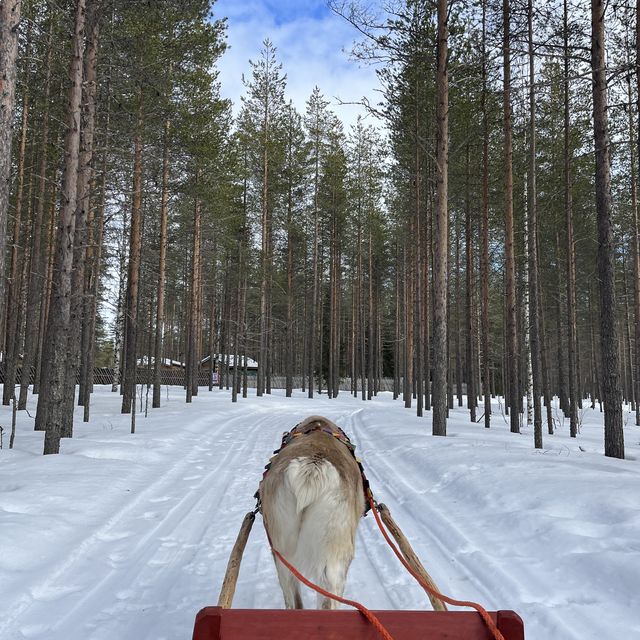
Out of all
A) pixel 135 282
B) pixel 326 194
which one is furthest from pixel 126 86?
pixel 326 194

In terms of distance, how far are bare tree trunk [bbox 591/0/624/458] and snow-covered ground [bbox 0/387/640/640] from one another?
1173 mm

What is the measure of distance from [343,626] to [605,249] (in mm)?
9038

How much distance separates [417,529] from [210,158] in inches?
702

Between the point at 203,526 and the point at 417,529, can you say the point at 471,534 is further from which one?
the point at 203,526

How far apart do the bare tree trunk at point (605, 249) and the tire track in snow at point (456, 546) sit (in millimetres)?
4118

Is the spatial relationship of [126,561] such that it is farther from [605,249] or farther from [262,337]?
[262,337]

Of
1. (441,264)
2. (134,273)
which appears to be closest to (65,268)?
(134,273)

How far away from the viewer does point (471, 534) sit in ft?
14.8

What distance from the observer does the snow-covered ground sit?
301 centimetres

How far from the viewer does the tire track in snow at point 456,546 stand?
3.23m

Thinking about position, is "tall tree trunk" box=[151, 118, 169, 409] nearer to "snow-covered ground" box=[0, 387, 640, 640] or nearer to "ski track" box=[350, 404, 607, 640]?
"snow-covered ground" box=[0, 387, 640, 640]

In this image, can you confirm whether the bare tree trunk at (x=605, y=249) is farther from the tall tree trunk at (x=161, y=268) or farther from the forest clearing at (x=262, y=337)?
the tall tree trunk at (x=161, y=268)

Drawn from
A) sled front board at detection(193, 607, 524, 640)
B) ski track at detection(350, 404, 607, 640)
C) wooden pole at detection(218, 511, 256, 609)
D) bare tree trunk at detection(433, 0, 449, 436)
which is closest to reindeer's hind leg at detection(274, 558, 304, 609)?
wooden pole at detection(218, 511, 256, 609)

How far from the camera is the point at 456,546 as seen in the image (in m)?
4.20
